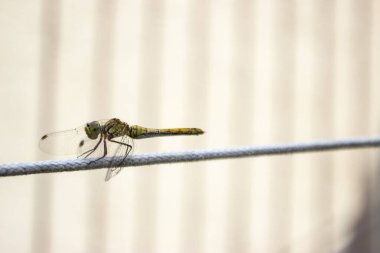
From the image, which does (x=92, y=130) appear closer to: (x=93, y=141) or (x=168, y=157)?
(x=93, y=141)

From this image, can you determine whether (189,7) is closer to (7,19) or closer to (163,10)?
(163,10)

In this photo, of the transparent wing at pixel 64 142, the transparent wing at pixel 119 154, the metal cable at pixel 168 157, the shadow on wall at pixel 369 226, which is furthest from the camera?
the shadow on wall at pixel 369 226

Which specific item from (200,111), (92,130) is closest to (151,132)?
(92,130)

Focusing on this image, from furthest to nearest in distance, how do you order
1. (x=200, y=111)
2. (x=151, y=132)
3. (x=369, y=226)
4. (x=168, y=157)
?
(x=369, y=226) < (x=200, y=111) < (x=151, y=132) < (x=168, y=157)

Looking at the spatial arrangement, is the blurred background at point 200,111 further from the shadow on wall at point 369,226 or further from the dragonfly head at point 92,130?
the dragonfly head at point 92,130

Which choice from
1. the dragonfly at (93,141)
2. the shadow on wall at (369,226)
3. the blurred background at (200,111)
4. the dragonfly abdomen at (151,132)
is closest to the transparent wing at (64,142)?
the dragonfly at (93,141)

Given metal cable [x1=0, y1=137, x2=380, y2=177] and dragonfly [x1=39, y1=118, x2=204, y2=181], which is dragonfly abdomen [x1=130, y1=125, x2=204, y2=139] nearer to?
dragonfly [x1=39, y1=118, x2=204, y2=181]

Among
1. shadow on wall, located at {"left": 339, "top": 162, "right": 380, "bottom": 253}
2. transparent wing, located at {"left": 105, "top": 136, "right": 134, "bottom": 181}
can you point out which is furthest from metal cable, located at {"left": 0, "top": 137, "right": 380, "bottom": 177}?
shadow on wall, located at {"left": 339, "top": 162, "right": 380, "bottom": 253}
